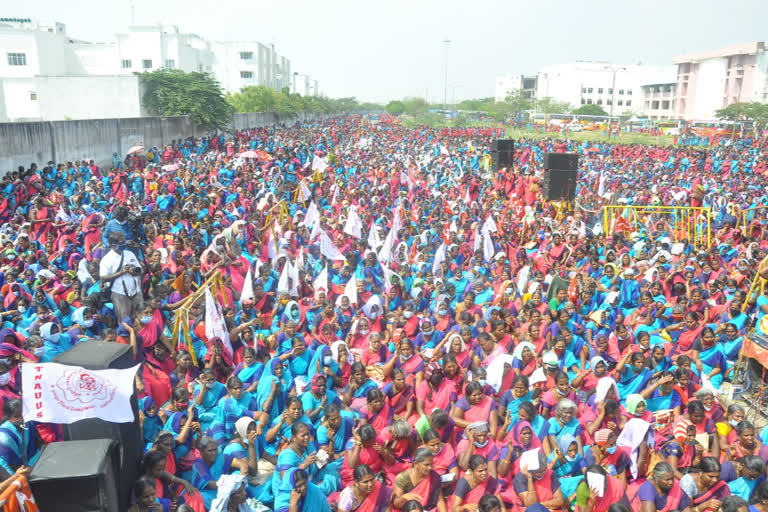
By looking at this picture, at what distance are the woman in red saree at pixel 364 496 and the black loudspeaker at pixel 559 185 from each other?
1214 centimetres

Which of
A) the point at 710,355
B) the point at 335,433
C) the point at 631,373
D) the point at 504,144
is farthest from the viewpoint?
the point at 504,144

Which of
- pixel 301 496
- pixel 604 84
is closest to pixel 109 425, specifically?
pixel 301 496

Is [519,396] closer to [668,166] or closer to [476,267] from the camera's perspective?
[476,267]

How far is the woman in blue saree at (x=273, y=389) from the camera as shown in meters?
5.14

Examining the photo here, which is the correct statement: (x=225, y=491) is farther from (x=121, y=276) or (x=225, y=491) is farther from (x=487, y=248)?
(x=487, y=248)

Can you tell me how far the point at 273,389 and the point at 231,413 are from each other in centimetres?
39

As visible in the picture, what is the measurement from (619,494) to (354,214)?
23.9ft

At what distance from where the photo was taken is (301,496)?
12.7 feet

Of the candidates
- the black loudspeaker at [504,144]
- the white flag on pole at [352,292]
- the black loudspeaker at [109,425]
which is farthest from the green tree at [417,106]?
the black loudspeaker at [109,425]

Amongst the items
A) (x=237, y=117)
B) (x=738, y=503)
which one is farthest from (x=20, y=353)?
(x=237, y=117)

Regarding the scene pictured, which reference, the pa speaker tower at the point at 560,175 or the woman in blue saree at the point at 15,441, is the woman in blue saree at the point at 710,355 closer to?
the woman in blue saree at the point at 15,441

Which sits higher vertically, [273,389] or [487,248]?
[487,248]

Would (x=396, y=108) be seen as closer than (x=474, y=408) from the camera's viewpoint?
No

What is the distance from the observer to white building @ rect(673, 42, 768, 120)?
188ft
